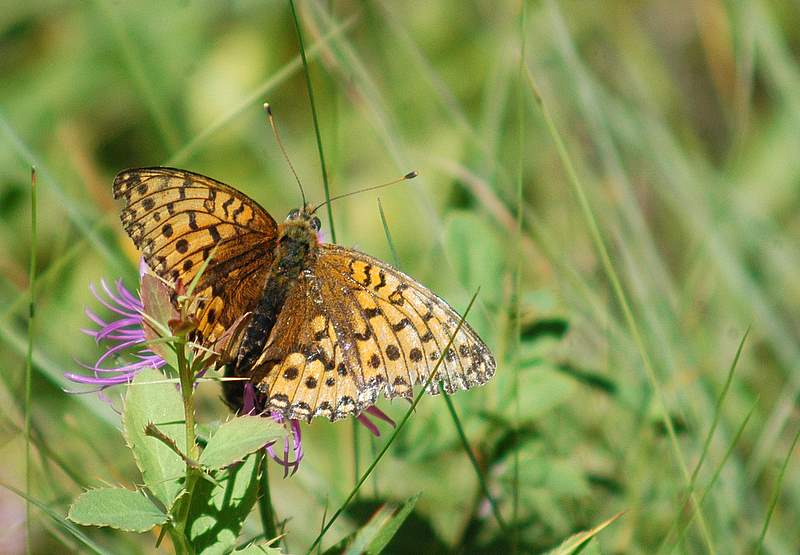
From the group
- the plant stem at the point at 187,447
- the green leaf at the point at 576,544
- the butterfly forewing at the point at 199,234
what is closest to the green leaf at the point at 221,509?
the plant stem at the point at 187,447

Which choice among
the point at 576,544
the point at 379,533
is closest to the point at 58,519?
the point at 379,533

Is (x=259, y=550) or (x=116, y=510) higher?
(x=116, y=510)

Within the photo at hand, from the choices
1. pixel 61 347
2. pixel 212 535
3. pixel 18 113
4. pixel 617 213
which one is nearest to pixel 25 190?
pixel 18 113

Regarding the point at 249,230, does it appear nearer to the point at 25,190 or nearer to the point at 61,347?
the point at 61,347

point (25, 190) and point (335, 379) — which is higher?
point (25, 190)

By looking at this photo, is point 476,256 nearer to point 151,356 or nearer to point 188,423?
point 151,356
